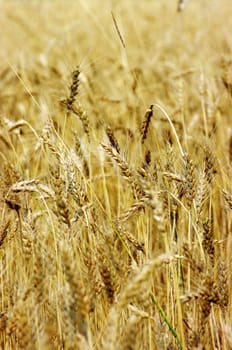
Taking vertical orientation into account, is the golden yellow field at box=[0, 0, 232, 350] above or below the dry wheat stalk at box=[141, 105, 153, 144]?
below

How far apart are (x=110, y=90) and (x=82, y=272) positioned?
222 centimetres

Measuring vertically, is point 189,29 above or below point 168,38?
above

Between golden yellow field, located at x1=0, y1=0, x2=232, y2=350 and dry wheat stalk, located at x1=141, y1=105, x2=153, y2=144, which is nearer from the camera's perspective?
golden yellow field, located at x1=0, y1=0, x2=232, y2=350

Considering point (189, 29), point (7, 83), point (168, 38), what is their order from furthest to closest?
point (189, 29)
point (168, 38)
point (7, 83)

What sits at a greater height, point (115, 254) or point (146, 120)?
point (146, 120)

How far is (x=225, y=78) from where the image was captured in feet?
6.54

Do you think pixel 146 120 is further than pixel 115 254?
Yes

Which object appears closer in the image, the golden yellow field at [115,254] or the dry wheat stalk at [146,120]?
the golden yellow field at [115,254]

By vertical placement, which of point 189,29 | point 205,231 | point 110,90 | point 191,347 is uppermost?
point 189,29

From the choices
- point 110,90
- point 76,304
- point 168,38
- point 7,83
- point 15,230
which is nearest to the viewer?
point 76,304

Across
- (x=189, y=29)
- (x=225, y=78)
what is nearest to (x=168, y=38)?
(x=189, y=29)

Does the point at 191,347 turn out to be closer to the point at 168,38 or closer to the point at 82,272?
the point at 82,272

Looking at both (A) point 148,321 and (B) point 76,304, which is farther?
(A) point 148,321

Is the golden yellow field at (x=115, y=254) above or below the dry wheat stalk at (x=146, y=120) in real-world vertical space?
below
